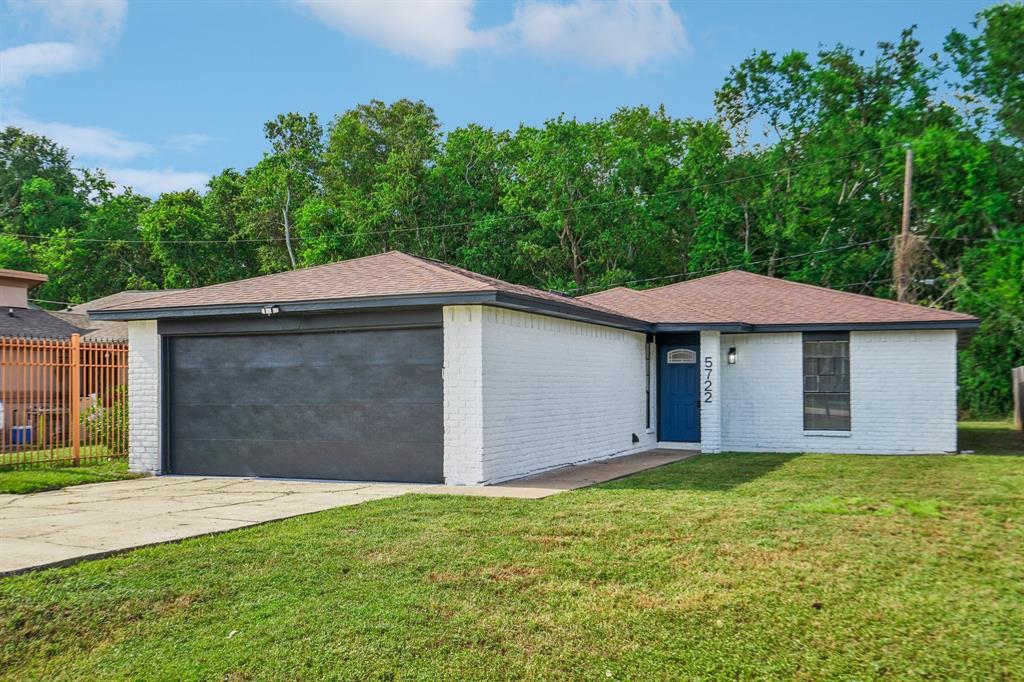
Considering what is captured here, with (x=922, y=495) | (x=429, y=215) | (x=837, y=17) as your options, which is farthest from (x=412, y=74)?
(x=922, y=495)

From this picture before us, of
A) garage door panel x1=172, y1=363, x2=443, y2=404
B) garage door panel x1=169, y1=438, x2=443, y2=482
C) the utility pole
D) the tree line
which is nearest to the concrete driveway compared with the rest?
garage door panel x1=169, y1=438, x2=443, y2=482

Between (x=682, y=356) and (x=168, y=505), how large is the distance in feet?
38.0

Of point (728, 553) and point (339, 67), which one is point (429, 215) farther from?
point (728, 553)

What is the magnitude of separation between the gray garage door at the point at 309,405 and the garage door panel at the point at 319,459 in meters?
0.02

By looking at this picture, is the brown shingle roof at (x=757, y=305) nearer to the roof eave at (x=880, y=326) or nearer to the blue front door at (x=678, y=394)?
the roof eave at (x=880, y=326)

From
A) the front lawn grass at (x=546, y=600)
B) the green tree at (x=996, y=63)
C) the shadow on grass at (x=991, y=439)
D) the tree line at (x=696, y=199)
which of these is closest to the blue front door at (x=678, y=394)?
the shadow on grass at (x=991, y=439)

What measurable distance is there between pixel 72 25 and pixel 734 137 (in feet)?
98.5

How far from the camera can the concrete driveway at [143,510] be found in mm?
7191

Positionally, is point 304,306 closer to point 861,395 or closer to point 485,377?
point 485,377

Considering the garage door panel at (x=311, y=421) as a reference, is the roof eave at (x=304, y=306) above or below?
above

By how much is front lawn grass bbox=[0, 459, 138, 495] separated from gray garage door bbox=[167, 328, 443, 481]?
1098mm

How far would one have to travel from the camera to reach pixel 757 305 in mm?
19234

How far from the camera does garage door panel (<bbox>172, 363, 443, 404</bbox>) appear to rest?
12125mm

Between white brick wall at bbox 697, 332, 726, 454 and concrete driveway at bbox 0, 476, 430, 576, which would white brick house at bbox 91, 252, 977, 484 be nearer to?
white brick wall at bbox 697, 332, 726, 454
